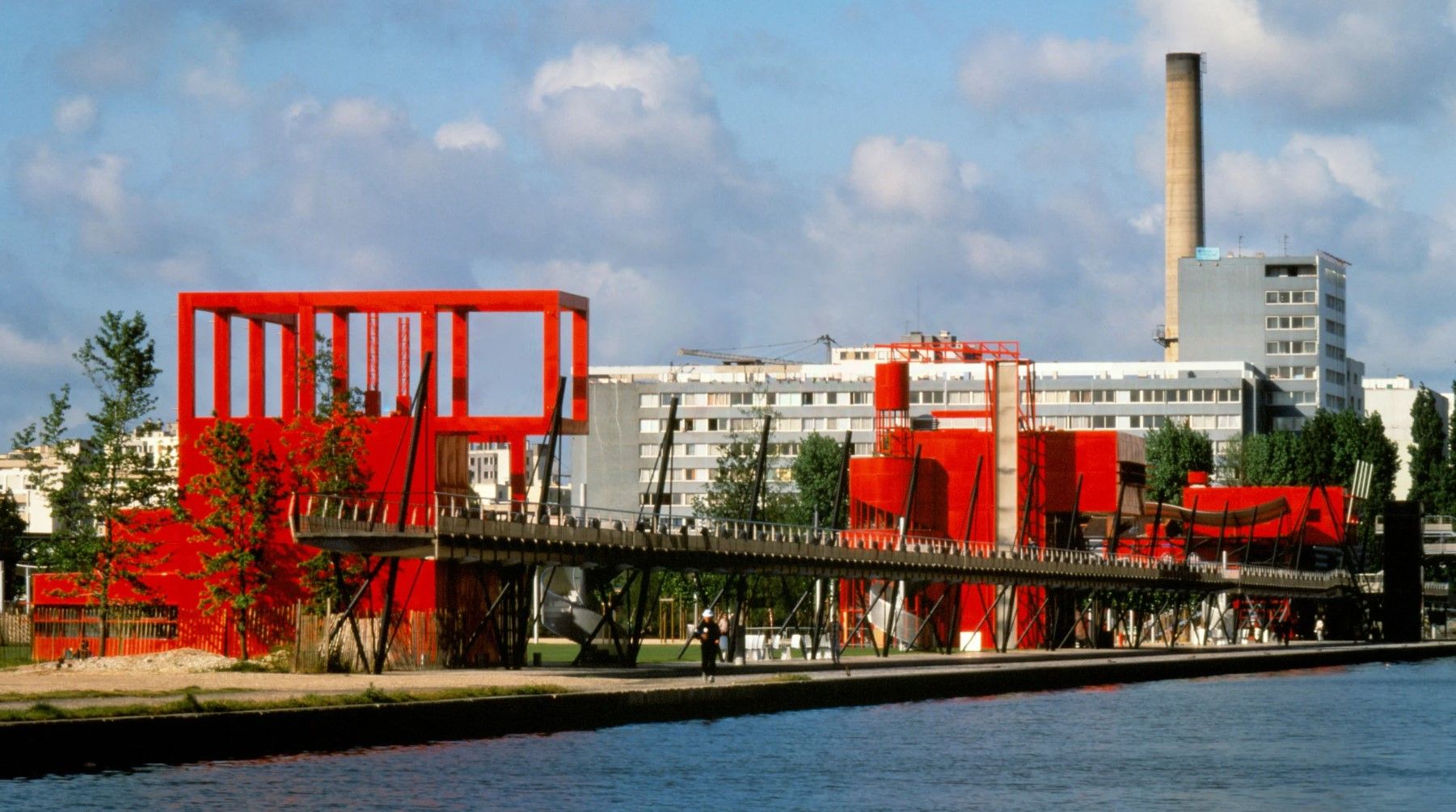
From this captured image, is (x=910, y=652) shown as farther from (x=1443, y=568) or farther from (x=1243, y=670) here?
(x=1443, y=568)

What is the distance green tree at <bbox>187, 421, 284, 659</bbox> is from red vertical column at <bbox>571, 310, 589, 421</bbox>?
1685 centimetres

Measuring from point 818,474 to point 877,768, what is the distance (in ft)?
386

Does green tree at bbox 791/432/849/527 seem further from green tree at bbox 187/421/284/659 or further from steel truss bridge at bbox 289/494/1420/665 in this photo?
green tree at bbox 187/421/284/659

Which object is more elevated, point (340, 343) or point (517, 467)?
point (340, 343)

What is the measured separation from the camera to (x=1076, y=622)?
115 m

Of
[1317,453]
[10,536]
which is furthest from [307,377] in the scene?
[1317,453]

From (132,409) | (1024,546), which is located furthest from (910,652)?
(132,409)

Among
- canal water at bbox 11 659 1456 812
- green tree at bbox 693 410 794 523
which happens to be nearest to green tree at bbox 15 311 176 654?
canal water at bbox 11 659 1456 812

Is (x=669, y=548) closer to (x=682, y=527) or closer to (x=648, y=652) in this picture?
(x=682, y=527)

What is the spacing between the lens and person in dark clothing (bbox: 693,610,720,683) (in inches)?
2215

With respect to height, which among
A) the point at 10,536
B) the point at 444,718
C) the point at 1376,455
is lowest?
the point at 10,536

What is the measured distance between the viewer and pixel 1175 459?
173m

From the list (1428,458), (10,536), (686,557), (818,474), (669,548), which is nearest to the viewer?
(669,548)

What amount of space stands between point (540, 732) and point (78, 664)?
23.0m
